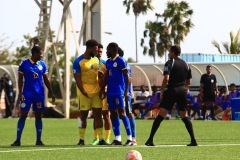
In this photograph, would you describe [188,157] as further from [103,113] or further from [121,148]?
[103,113]

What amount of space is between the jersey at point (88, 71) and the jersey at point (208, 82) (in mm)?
16303

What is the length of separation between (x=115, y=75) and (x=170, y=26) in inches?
2461

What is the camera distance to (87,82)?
57.9 ft

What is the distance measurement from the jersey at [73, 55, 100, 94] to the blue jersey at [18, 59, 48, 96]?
885mm

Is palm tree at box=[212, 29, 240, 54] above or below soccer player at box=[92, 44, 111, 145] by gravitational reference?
above

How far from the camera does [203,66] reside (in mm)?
38406

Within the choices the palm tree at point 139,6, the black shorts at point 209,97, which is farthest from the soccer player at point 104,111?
the palm tree at point 139,6

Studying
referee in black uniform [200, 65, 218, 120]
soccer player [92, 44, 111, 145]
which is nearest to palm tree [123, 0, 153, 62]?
referee in black uniform [200, 65, 218, 120]

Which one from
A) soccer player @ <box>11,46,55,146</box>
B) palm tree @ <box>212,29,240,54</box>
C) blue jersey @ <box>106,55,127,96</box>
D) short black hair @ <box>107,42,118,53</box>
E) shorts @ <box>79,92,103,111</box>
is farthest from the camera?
palm tree @ <box>212,29,240,54</box>

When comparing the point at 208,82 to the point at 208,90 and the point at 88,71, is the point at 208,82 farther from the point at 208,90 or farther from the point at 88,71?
the point at 88,71

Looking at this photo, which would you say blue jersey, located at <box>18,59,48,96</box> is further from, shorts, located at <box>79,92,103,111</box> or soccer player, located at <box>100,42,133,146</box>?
soccer player, located at <box>100,42,133,146</box>

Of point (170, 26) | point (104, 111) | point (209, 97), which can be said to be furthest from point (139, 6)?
point (104, 111)

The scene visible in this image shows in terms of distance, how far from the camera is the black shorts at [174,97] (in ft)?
55.3

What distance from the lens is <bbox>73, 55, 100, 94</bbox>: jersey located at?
17.5m
